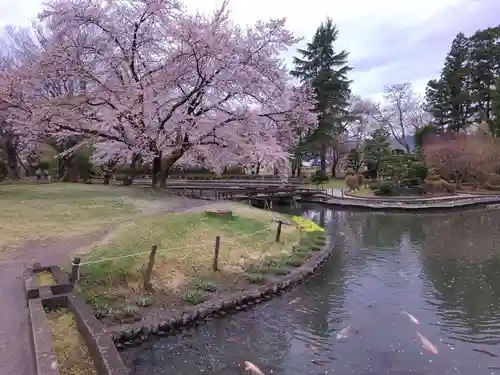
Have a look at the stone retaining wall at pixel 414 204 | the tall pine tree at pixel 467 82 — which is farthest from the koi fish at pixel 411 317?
the tall pine tree at pixel 467 82

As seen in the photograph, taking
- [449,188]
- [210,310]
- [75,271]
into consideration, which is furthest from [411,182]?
[75,271]

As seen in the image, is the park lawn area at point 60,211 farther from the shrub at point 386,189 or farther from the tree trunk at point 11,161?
the shrub at point 386,189

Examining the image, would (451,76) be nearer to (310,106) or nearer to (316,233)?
(310,106)

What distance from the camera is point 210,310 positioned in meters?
8.09

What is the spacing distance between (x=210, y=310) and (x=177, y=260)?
1.98 meters

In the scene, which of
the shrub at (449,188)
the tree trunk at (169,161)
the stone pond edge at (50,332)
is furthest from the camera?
the shrub at (449,188)

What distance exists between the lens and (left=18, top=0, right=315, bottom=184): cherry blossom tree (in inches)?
696

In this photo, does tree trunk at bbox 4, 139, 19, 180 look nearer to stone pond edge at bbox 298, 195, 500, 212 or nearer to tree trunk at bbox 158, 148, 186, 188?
tree trunk at bbox 158, 148, 186, 188

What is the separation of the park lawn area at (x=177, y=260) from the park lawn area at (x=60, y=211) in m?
1.64

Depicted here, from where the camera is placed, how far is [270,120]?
2036 cm

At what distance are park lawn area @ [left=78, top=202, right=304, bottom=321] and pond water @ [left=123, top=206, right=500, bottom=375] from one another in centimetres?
102

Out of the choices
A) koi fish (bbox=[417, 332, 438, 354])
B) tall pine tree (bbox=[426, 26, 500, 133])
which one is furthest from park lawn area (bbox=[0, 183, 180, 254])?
tall pine tree (bbox=[426, 26, 500, 133])

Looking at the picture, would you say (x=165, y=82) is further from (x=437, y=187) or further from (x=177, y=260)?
(x=437, y=187)

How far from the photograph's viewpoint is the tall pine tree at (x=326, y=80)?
1531 inches
